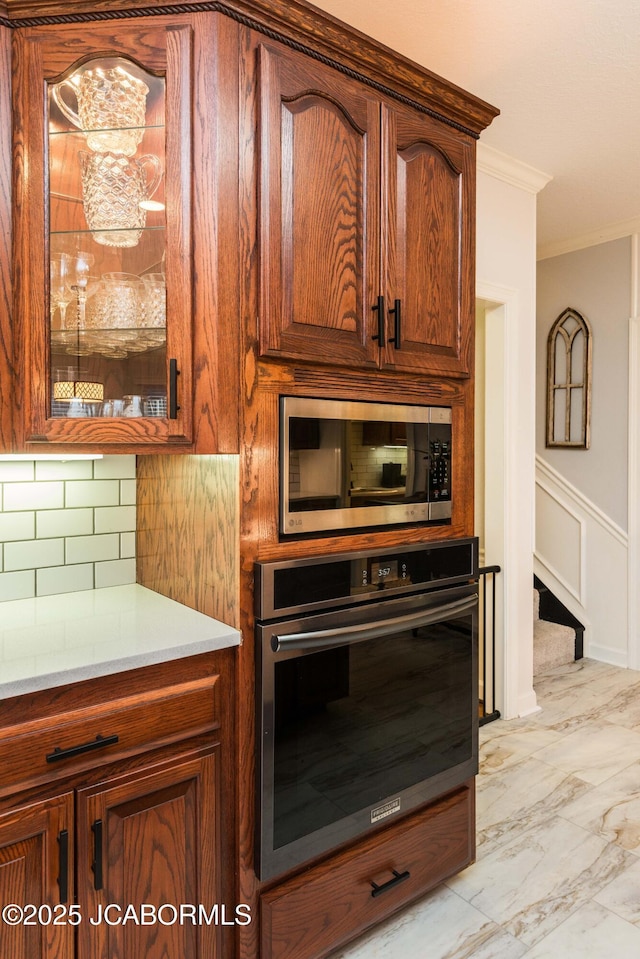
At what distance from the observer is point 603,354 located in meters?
3.87

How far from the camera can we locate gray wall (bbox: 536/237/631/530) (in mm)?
3764

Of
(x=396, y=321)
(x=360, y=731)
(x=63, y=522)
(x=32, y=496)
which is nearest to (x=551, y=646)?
(x=360, y=731)

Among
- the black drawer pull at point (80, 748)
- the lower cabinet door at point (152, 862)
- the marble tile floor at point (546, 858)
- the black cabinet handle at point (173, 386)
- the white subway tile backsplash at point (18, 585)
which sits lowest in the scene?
the marble tile floor at point (546, 858)

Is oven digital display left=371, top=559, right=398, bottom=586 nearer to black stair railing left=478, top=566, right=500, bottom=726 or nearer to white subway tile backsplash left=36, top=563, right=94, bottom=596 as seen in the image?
white subway tile backsplash left=36, top=563, right=94, bottom=596

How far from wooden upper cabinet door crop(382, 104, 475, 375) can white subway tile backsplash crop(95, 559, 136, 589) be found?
3.47 feet

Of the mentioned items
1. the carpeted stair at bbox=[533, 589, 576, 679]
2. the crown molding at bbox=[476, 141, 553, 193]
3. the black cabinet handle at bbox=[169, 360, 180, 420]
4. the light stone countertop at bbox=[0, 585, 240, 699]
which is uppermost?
the crown molding at bbox=[476, 141, 553, 193]

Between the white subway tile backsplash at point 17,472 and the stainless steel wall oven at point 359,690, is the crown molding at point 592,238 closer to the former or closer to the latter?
the stainless steel wall oven at point 359,690

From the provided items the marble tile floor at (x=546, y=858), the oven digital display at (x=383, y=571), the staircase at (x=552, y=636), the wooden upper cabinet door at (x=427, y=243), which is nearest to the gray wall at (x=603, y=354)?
the staircase at (x=552, y=636)

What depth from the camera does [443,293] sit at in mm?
1772

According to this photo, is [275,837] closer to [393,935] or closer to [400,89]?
[393,935]

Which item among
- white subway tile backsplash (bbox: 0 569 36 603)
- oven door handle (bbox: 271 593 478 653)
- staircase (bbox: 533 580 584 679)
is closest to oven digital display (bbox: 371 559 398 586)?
oven door handle (bbox: 271 593 478 653)

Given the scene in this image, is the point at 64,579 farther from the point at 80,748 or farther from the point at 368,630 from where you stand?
the point at 368,630

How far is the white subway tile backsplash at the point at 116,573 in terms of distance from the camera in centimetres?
188

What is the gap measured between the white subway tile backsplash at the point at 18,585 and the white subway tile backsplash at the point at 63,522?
119mm
